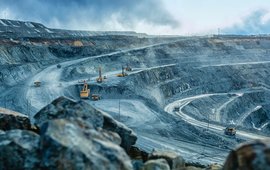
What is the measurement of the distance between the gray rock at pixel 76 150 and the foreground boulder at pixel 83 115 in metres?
1.48

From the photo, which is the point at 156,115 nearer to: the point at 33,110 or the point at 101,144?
the point at 33,110

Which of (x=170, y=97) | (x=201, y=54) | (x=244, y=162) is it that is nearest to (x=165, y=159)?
(x=244, y=162)

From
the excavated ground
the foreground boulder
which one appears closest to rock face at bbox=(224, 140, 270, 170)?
the foreground boulder

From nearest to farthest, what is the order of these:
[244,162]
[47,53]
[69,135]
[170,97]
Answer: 1. [244,162]
2. [69,135]
3. [170,97]
4. [47,53]

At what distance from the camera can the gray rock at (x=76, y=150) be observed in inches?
286

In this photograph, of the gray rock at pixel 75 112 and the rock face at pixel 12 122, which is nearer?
the gray rock at pixel 75 112

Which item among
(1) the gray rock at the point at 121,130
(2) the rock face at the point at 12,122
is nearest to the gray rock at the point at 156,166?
(1) the gray rock at the point at 121,130

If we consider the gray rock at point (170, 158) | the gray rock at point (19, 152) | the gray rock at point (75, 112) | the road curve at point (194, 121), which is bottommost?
the road curve at point (194, 121)

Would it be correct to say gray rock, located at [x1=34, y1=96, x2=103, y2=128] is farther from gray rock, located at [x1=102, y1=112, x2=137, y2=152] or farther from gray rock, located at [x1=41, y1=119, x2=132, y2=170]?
gray rock, located at [x1=41, y1=119, x2=132, y2=170]

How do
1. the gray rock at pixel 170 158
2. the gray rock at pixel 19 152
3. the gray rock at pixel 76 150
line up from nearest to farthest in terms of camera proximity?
the gray rock at pixel 76 150 < the gray rock at pixel 19 152 < the gray rock at pixel 170 158

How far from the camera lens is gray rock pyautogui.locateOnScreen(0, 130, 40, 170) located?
320 inches

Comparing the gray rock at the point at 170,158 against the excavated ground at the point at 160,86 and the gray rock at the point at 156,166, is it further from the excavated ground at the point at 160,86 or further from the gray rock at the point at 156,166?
the excavated ground at the point at 160,86

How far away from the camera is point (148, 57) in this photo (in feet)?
255

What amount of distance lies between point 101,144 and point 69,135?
71 centimetres
